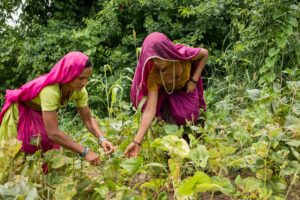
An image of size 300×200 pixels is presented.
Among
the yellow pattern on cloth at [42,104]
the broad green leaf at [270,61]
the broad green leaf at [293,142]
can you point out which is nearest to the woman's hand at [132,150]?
the yellow pattern on cloth at [42,104]

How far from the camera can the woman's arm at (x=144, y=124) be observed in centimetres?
263

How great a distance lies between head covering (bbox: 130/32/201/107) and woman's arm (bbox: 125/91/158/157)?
0.10m

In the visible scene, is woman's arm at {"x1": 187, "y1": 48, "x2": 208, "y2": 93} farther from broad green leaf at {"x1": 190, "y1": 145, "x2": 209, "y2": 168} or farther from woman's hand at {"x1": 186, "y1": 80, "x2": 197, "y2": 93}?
broad green leaf at {"x1": 190, "y1": 145, "x2": 209, "y2": 168}

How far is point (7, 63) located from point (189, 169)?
5.47m

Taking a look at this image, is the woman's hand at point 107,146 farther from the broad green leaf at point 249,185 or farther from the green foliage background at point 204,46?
the broad green leaf at point 249,185

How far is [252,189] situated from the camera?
2.04 meters

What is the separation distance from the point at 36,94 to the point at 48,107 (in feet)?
0.43

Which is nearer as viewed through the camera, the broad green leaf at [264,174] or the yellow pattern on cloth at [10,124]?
the broad green leaf at [264,174]

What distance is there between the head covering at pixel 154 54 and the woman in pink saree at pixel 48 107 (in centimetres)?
38

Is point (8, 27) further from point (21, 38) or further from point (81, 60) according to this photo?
point (81, 60)

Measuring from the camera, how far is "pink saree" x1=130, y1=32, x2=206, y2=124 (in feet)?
9.03

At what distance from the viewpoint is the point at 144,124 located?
2.73m

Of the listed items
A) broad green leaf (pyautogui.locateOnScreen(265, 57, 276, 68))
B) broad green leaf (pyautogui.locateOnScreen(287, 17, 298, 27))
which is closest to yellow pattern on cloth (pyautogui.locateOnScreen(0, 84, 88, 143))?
broad green leaf (pyautogui.locateOnScreen(265, 57, 276, 68))

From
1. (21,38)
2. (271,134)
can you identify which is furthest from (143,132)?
(21,38)
